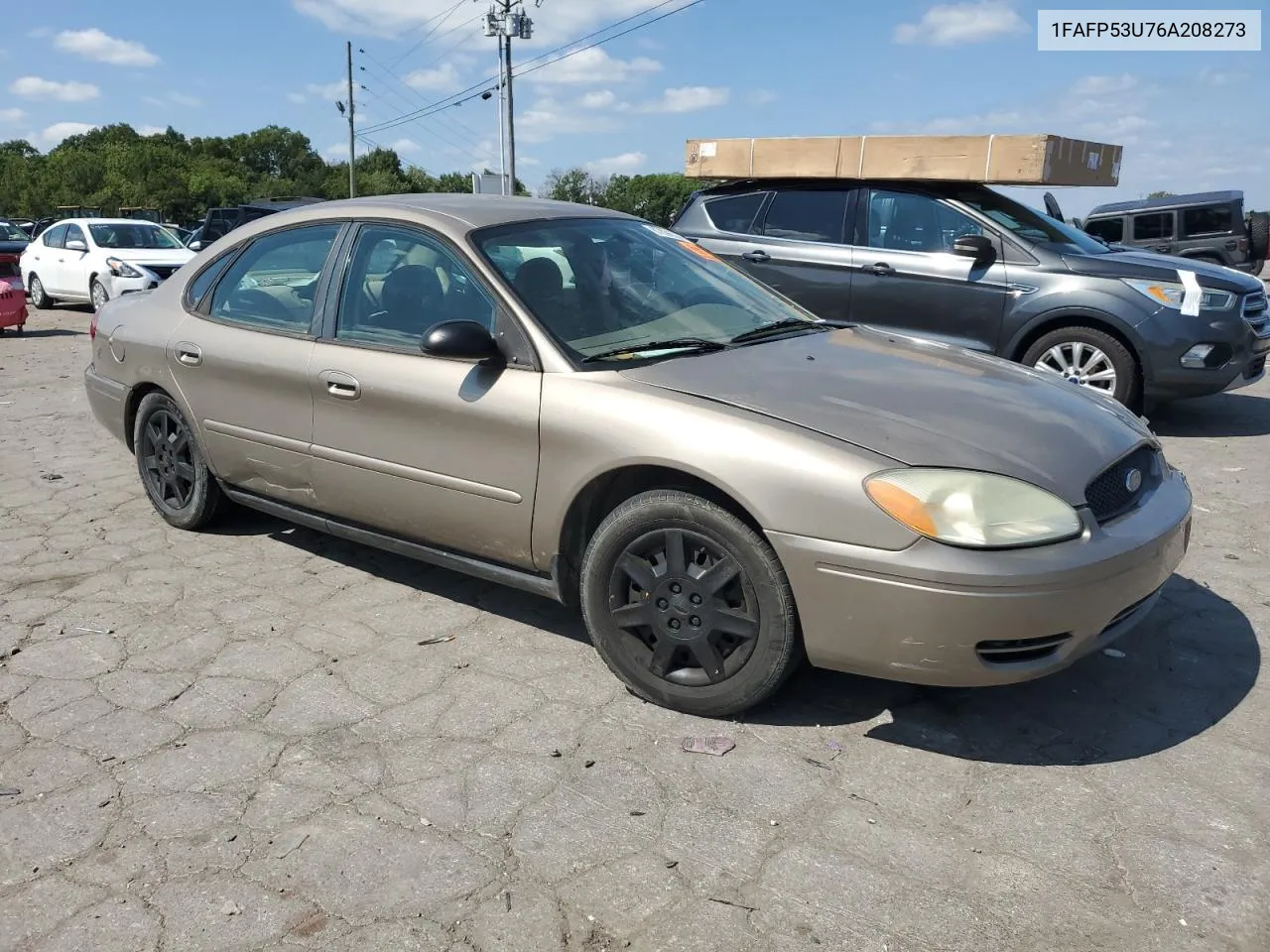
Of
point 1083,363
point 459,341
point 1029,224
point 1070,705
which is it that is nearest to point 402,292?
point 459,341

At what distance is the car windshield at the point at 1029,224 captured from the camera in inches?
276

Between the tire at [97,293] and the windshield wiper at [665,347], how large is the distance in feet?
44.4

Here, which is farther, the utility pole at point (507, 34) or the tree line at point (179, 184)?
the tree line at point (179, 184)

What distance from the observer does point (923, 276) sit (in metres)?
7.11

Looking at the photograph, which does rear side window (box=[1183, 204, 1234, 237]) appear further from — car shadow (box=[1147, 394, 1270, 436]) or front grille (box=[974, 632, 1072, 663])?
front grille (box=[974, 632, 1072, 663])

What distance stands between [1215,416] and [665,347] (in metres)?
5.97

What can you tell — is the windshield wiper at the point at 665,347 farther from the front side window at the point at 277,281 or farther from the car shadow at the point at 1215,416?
the car shadow at the point at 1215,416

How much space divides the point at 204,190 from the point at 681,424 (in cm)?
6782

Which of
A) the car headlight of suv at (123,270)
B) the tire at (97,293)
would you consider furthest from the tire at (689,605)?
the tire at (97,293)

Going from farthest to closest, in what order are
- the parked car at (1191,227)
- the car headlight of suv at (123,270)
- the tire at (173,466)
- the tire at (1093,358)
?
the parked car at (1191,227)
the car headlight of suv at (123,270)
the tire at (1093,358)
the tire at (173,466)

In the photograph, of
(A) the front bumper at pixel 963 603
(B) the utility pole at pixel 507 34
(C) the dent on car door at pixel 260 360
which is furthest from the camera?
(B) the utility pole at pixel 507 34

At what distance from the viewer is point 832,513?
272 centimetres

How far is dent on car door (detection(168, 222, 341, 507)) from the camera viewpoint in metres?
4.04

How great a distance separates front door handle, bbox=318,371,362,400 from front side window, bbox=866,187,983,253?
474cm
